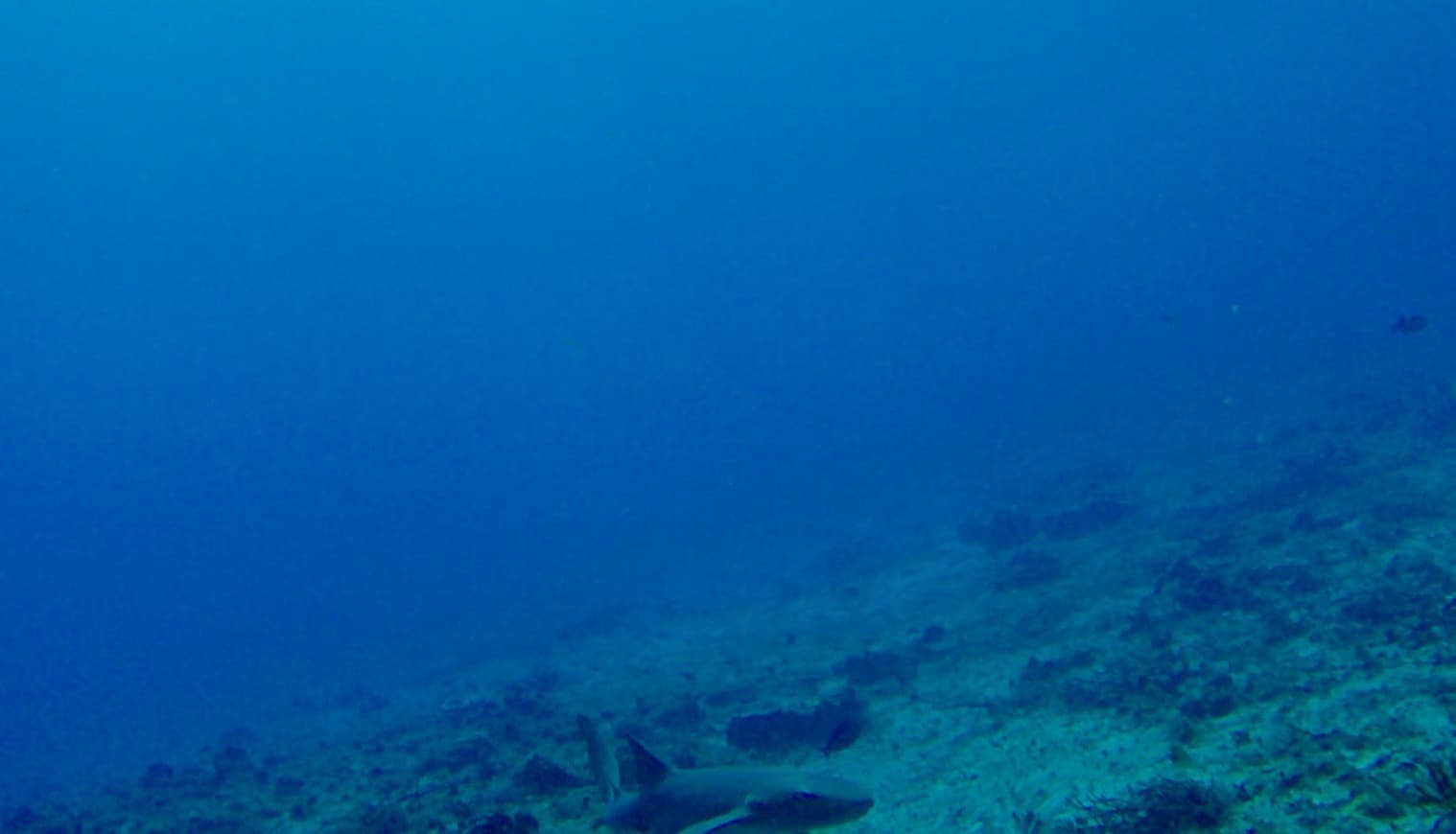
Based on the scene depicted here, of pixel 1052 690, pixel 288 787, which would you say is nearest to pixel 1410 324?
pixel 1052 690

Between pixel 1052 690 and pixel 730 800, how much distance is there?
541 cm

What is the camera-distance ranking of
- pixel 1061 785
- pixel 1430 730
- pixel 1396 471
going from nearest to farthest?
pixel 1430 730 < pixel 1061 785 < pixel 1396 471

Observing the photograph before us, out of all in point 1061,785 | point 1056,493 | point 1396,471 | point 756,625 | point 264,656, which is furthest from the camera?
point 264,656

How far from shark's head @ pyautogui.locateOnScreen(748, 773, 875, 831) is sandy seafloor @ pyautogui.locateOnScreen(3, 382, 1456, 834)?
1.52 metres

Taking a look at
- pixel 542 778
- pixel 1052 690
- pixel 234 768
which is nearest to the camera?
pixel 542 778

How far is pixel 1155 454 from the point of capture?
3175 centimetres

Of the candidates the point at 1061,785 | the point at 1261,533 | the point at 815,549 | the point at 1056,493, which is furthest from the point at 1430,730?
the point at 815,549

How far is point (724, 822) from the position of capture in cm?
624

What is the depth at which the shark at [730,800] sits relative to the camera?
6.45 metres

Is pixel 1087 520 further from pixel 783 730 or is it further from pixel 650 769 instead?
pixel 650 769

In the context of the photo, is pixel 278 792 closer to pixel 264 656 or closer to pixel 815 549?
pixel 815 549

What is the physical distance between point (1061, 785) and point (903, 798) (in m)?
1.78

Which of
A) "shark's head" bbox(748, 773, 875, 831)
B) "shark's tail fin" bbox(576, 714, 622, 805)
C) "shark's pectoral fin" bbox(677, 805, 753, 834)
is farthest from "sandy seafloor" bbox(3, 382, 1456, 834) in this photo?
"shark's pectoral fin" bbox(677, 805, 753, 834)

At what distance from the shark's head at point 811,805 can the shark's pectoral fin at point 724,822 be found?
0.06m
